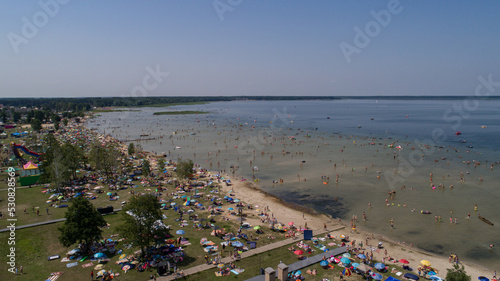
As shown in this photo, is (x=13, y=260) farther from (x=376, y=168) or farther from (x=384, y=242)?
(x=376, y=168)

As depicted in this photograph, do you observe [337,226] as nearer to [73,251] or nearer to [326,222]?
[326,222]

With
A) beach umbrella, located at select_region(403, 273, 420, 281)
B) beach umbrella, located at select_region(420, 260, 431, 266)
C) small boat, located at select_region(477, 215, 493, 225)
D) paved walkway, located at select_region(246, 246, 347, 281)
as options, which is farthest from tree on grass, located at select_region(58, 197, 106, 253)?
small boat, located at select_region(477, 215, 493, 225)

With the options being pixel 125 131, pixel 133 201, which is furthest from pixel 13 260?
pixel 125 131

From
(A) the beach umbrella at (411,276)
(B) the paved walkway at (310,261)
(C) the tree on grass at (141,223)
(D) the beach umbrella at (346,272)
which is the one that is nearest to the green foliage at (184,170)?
(C) the tree on grass at (141,223)

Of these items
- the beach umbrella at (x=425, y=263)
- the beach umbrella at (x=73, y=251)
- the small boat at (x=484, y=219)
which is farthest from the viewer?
the small boat at (x=484, y=219)

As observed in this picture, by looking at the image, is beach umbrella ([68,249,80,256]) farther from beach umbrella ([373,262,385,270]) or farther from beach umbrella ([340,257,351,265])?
beach umbrella ([373,262,385,270])

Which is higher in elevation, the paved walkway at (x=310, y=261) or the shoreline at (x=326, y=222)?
the paved walkway at (x=310, y=261)

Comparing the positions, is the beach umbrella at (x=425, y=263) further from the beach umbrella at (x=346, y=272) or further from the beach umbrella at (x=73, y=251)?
the beach umbrella at (x=73, y=251)
